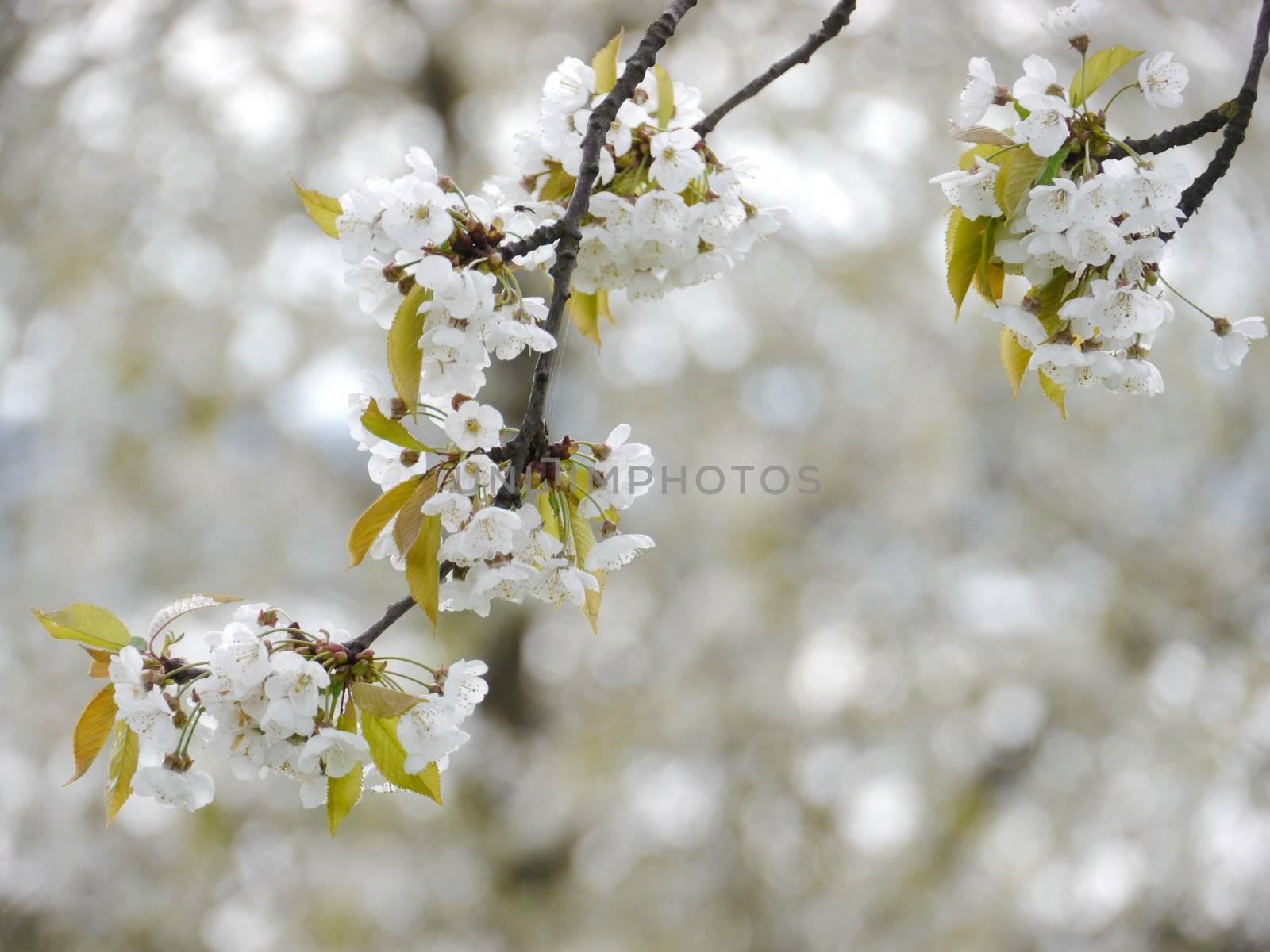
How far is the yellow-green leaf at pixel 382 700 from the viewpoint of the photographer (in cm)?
82

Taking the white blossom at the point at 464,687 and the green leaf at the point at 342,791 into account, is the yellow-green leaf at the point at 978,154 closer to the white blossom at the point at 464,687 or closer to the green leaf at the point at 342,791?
the white blossom at the point at 464,687

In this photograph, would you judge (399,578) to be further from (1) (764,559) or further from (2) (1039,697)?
(2) (1039,697)

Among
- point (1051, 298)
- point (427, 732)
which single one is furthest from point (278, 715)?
point (1051, 298)

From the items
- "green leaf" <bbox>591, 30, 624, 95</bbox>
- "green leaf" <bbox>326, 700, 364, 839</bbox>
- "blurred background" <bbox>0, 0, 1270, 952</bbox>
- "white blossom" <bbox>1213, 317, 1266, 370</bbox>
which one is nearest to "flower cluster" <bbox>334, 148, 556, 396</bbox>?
"green leaf" <bbox>591, 30, 624, 95</bbox>

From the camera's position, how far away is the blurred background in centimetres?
332

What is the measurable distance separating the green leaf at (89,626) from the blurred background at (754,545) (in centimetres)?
247

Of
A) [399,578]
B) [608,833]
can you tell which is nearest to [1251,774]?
[608,833]

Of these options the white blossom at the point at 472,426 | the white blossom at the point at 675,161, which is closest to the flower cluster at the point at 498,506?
the white blossom at the point at 472,426

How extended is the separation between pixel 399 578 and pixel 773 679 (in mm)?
1322

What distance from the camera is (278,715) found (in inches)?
32.5

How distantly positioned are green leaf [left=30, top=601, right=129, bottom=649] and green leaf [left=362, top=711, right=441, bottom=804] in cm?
24

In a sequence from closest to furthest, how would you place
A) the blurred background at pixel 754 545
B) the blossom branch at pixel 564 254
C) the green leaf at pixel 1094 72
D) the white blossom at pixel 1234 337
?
the blossom branch at pixel 564 254 → the green leaf at pixel 1094 72 → the white blossom at pixel 1234 337 → the blurred background at pixel 754 545

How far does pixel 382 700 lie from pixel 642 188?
1.79 feet

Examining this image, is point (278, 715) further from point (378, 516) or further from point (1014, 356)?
point (1014, 356)
